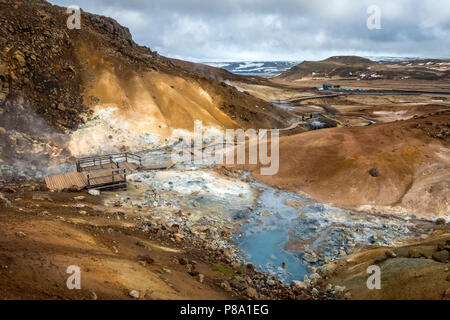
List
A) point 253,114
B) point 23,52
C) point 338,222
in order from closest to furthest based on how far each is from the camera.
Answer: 1. point 338,222
2. point 23,52
3. point 253,114

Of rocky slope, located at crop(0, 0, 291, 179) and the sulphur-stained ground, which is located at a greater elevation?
rocky slope, located at crop(0, 0, 291, 179)

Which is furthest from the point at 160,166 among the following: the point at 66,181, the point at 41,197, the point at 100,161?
the point at 41,197

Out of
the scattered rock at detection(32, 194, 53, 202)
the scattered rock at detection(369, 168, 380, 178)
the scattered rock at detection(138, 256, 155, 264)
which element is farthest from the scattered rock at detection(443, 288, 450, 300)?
the scattered rock at detection(369, 168, 380, 178)
